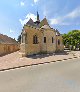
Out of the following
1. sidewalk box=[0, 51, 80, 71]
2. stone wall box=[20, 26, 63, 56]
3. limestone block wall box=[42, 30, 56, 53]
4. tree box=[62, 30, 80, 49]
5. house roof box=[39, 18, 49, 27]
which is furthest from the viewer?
tree box=[62, 30, 80, 49]

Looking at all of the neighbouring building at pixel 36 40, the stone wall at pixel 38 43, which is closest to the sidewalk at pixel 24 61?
the stone wall at pixel 38 43

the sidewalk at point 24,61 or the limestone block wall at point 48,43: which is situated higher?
the limestone block wall at point 48,43

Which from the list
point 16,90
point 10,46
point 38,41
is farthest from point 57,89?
point 10,46

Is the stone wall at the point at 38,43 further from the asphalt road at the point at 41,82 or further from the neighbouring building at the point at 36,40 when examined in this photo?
the asphalt road at the point at 41,82

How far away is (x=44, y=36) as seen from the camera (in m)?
36.2

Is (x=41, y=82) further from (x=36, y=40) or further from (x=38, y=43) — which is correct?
(x=38, y=43)

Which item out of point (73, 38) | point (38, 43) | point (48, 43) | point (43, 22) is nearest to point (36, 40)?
point (38, 43)

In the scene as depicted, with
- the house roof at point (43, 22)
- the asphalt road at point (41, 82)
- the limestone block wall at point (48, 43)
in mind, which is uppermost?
the house roof at point (43, 22)

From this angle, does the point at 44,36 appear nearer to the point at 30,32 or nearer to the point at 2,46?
the point at 30,32

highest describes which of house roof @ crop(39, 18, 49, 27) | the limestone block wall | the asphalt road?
house roof @ crop(39, 18, 49, 27)

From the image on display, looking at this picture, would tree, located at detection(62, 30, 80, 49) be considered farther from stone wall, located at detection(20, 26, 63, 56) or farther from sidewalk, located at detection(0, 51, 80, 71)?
sidewalk, located at detection(0, 51, 80, 71)

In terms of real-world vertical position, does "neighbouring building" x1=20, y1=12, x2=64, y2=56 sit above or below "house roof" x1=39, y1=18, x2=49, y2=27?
below

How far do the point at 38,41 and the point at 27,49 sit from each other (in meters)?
4.27

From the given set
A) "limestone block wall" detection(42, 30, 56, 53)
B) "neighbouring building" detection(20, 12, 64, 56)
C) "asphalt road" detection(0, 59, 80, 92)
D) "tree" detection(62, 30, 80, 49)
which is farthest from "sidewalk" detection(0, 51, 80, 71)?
"tree" detection(62, 30, 80, 49)
